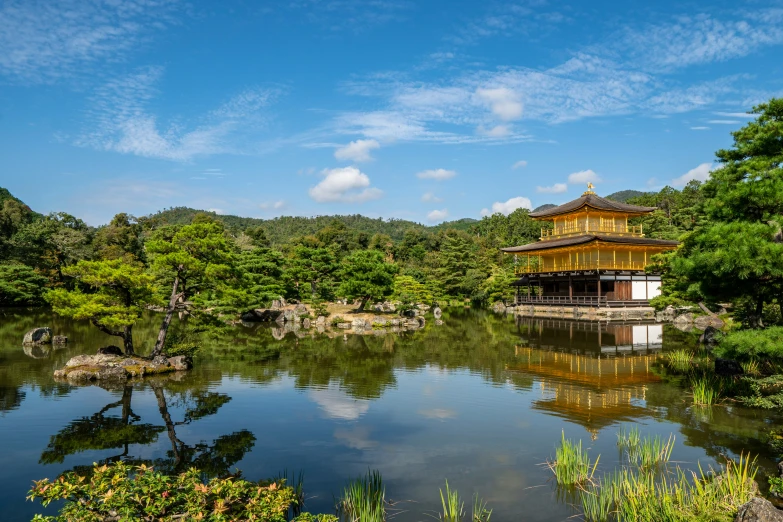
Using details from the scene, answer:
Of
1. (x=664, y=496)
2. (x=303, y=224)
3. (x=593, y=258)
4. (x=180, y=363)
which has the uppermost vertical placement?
(x=303, y=224)

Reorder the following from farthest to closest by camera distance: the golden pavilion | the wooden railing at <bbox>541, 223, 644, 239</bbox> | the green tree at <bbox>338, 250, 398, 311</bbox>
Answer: the wooden railing at <bbox>541, 223, 644, 239</bbox>
the golden pavilion
the green tree at <bbox>338, 250, 398, 311</bbox>

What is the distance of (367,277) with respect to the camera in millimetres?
28984

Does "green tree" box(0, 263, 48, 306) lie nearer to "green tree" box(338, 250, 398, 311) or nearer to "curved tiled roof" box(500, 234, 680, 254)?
"green tree" box(338, 250, 398, 311)

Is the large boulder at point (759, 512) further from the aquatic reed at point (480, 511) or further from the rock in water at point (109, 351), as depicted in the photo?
the rock in water at point (109, 351)

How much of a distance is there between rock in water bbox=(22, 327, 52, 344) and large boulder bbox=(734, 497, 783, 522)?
852 inches

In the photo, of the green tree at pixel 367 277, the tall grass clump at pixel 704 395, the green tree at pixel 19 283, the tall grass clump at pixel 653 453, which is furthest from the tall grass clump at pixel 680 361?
the green tree at pixel 19 283

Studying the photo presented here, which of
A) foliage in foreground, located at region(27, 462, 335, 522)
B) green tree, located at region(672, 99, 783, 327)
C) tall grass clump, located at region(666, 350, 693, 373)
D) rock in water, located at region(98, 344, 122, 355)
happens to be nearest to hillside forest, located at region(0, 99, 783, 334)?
green tree, located at region(672, 99, 783, 327)

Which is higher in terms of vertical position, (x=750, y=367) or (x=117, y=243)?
(x=117, y=243)

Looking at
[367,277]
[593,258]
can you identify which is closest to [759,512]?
[367,277]

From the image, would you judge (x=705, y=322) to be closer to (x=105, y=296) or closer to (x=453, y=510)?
(x=453, y=510)

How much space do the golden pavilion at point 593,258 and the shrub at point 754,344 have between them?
2282cm

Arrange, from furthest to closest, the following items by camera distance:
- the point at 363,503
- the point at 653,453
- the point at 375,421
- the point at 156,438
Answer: the point at 375,421, the point at 156,438, the point at 653,453, the point at 363,503

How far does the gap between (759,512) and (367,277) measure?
24914mm

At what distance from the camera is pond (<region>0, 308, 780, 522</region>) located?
22.2 ft
